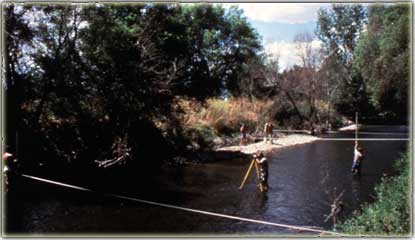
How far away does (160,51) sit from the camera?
27.2 m

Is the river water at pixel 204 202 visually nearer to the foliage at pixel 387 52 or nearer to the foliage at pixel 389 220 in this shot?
the foliage at pixel 389 220

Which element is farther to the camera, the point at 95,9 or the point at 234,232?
the point at 95,9

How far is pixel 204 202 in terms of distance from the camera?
58.4 ft

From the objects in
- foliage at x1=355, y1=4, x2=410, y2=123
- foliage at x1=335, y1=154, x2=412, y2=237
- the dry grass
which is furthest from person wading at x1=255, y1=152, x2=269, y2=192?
foliage at x1=355, y1=4, x2=410, y2=123

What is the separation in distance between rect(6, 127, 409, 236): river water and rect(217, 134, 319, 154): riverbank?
527 cm

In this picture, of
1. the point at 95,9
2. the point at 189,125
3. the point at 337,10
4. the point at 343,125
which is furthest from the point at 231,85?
the point at 337,10

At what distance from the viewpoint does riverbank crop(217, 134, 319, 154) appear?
108 ft

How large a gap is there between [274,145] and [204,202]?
1873 cm

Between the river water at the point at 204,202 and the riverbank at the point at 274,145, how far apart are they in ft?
17.3

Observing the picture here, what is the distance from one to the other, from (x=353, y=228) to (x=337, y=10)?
61772 mm

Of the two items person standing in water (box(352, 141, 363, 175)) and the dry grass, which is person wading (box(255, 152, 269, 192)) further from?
the dry grass

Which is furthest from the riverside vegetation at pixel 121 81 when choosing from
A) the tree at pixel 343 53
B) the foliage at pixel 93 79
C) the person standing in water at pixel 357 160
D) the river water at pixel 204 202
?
the tree at pixel 343 53

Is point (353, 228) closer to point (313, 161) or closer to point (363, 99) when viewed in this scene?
point (313, 161)

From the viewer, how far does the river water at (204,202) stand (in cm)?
1431
